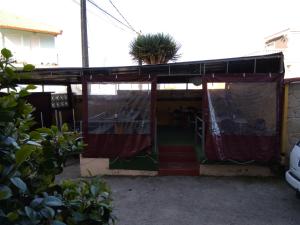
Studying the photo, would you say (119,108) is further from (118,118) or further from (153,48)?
(153,48)

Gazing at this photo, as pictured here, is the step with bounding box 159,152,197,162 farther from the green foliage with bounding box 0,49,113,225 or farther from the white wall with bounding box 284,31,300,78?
the white wall with bounding box 284,31,300,78

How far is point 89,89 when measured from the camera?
6.99 metres

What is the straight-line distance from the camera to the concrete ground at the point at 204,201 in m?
4.83

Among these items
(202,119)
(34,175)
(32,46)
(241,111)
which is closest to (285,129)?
(241,111)

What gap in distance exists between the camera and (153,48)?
970 cm

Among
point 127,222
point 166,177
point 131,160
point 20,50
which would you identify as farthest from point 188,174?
point 20,50

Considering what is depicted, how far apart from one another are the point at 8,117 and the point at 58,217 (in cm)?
54

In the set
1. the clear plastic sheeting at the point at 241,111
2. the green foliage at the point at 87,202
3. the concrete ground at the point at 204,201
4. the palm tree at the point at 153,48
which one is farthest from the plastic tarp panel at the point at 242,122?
the green foliage at the point at 87,202

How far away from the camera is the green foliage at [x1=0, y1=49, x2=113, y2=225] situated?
1310 millimetres

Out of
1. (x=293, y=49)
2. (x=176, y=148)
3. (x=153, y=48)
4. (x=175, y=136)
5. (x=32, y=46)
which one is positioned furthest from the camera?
(x=32, y=46)

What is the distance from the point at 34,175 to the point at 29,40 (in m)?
24.4

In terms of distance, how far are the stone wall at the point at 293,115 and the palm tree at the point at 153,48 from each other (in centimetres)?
427

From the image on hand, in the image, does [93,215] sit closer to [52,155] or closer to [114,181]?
[52,155]

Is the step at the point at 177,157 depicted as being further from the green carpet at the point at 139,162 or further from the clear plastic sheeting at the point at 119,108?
the clear plastic sheeting at the point at 119,108
